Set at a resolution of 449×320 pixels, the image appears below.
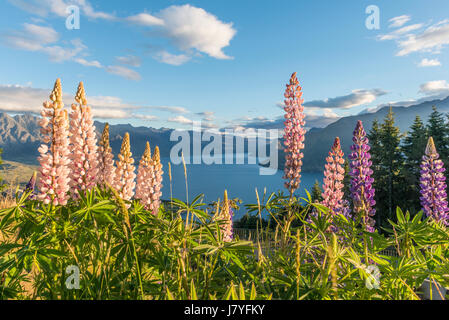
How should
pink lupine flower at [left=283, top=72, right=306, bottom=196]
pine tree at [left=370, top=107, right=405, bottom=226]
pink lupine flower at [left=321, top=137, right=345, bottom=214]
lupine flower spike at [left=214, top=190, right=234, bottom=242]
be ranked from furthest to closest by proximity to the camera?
pine tree at [left=370, top=107, right=405, bottom=226] → pink lupine flower at [left=321, top=137, right=345, bottom=214] → pink lupine flower at [left=283, top=72, right=306, bottom=196] → lupine flower spike at [left=214, top=190, right=234, bottom=242]

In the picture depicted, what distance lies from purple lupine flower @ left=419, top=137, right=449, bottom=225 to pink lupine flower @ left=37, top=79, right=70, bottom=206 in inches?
329

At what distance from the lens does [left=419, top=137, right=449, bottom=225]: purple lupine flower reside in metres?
7.57

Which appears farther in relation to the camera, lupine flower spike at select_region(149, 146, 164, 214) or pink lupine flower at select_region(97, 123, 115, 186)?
lupine flower spike at select_region(149, 146, 164, 214)

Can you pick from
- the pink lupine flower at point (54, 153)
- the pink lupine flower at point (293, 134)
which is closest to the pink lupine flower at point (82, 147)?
the pink lupine flower at point (54, 153)

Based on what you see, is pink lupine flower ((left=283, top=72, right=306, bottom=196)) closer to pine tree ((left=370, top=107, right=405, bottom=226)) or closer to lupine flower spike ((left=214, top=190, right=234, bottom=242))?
lupine flower spike ((left=214, top=190, right=234, bottom=242))

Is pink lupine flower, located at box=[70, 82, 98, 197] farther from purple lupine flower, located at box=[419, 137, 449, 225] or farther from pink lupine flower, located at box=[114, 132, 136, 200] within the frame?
purple lupine flower, located at box=[419, 137, 449, 225]

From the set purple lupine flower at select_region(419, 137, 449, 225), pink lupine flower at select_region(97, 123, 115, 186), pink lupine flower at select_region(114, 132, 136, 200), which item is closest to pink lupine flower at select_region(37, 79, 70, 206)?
pink lupine flower at select_region(97, 123, 115, 186)

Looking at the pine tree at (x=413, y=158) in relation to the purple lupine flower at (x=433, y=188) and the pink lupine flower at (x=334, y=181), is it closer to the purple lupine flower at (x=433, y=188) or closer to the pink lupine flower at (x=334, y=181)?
the purple lupine flower at (x=433, y=188)

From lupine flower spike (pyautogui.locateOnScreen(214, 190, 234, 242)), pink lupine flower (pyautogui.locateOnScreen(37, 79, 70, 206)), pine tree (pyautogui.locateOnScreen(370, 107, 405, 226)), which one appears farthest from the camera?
pine tree (pyautogui.locateOnScreen(370, 107, 405, 226))

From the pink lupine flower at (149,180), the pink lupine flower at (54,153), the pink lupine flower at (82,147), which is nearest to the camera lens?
the pink lupine flower at (54,153)

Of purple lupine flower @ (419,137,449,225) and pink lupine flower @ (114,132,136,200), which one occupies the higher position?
pink lupine flower @ (114,132,136,200)

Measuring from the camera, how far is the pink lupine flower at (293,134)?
3879 mm

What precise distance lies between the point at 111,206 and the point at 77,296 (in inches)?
19.7

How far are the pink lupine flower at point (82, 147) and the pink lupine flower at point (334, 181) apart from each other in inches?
127
